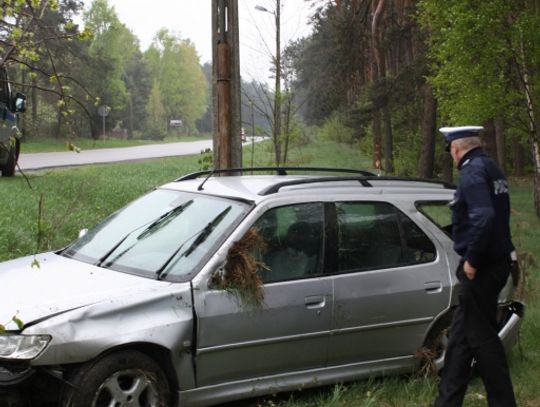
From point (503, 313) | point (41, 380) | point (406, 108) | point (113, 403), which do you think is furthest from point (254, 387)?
point (406, 108)

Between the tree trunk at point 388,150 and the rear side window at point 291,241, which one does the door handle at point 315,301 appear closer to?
the rear side window at point 291,241

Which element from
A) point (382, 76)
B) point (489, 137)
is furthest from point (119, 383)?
point (382, 76)

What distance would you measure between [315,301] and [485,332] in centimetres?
110

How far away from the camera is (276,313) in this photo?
482cm

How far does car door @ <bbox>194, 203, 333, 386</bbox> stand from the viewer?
15.1 feet

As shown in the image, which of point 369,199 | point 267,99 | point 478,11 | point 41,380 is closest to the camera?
point 41,380

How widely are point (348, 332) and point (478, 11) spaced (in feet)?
45.1

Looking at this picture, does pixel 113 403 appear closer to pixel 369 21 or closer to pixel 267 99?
pixel 267 99

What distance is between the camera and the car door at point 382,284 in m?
5.14

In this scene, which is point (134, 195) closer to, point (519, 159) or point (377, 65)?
point (377, 65)

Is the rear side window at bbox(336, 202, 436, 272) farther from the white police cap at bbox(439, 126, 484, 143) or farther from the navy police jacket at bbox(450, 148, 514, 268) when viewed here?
the white police cap at bbox(439, 126, 484, 143)

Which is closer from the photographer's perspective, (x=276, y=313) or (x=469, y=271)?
(x=469, y=271)

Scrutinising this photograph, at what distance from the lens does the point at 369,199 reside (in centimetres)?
552

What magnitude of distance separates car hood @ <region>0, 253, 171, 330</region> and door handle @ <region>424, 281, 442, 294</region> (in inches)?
77.6
